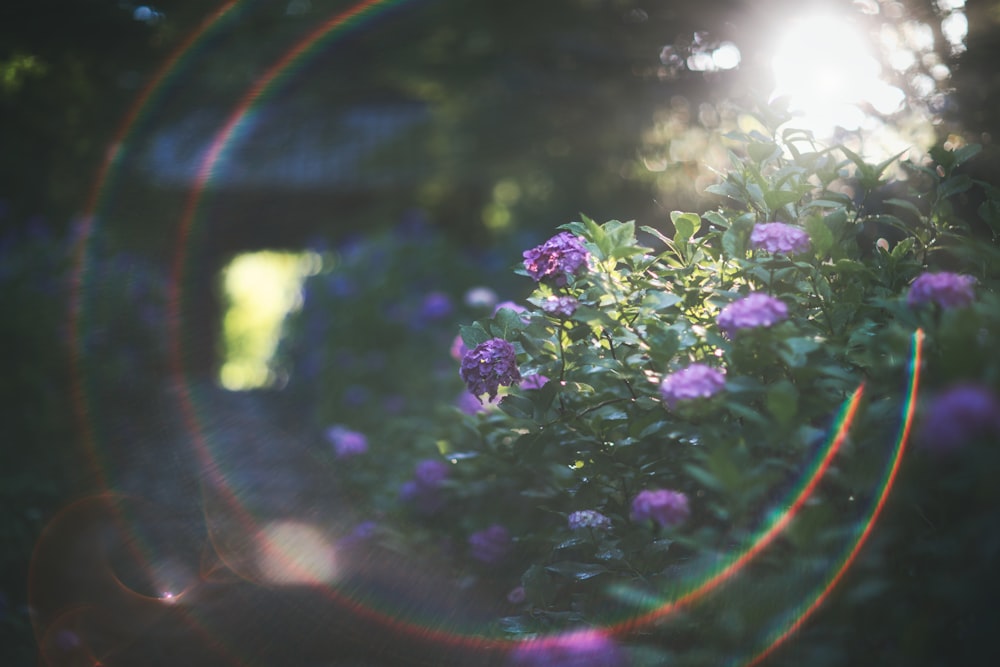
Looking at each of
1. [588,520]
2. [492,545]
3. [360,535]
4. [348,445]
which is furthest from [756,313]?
[348,445]

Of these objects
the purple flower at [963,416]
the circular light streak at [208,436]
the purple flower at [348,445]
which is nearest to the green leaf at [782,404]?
the circular light streak at [208,436]

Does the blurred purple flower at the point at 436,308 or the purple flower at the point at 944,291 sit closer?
the purple flower at the point at 944,291

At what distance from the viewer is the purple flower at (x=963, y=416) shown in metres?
1.07

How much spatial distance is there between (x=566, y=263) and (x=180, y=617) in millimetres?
1604

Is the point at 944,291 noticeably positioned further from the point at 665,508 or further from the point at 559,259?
the point at 559,259

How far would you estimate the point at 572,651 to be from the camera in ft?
5.52

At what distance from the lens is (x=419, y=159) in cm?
1003

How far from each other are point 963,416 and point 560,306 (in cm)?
86

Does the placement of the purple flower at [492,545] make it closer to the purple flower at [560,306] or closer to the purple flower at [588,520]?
the purple flower at [588,520]

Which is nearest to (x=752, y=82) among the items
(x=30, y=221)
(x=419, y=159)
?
(x=30, y=221)

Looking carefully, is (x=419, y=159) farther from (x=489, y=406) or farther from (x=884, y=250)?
(x=884, y=250)

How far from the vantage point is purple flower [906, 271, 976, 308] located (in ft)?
4.58

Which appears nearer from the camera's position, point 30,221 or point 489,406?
point 489,406

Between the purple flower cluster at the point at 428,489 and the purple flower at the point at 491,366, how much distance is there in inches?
37.9
